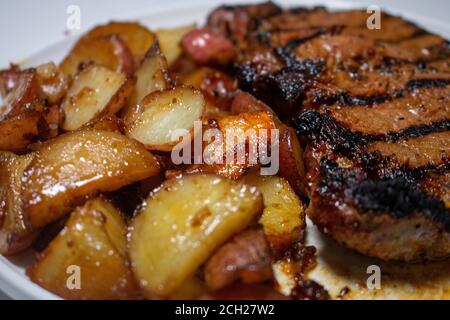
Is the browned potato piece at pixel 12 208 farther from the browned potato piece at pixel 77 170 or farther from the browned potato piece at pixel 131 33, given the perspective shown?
the browned potato piece at pixel 131 33

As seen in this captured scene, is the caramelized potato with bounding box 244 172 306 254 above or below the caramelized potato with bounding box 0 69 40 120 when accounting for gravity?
below

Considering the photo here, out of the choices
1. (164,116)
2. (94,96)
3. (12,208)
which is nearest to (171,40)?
(94,96)

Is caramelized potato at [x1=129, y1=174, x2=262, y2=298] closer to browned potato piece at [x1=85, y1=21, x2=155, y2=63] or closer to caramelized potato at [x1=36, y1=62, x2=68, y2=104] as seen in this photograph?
caramelized potato at [x1=36, y1=62, x2=68, y2=104]

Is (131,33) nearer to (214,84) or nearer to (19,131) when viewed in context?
(214,84)

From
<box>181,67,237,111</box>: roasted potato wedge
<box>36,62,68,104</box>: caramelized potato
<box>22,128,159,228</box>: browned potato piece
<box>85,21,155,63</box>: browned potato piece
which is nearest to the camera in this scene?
<box>22,128,159,228</box>: browned potato piece

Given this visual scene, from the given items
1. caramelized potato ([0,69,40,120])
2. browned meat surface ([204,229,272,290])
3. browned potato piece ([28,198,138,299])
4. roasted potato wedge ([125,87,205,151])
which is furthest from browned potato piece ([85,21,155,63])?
browned meat surface ([204,229,272,290])

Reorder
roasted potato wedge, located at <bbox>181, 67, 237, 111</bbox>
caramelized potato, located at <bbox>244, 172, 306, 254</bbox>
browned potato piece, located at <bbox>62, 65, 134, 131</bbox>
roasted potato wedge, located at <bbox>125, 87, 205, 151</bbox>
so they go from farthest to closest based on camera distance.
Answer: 1. roasted potato wedge, located at <bbox>181, 67, 237, 111</bbox>
2. browned potato piece, located at <bbox>62, 65, 134, 131</bbox>
3. roasted potato wedge, located at <bbox>125, 87, 205, 151</bbox>
4. caramelized potato, located at <bbox>244, 172, 306, 254</bbox>
